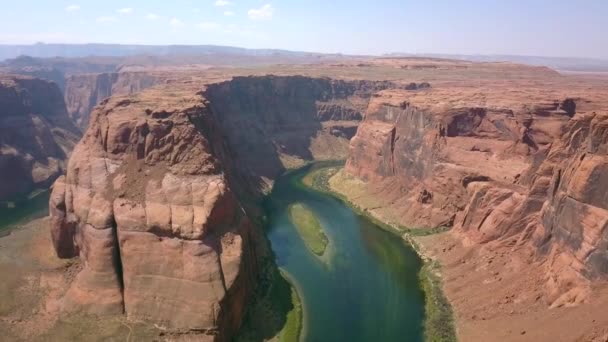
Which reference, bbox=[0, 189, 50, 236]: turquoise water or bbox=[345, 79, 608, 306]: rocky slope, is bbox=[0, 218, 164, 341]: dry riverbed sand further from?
bbox=[345, 79, 608, 306]: rocky slope

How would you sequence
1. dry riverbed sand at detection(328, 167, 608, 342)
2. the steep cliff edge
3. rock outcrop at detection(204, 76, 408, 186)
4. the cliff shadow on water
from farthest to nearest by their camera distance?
1. the steep cliff edge
2. rock outcrop at detection(204, 76, 408, 186)
3. the cliff shadow on water
4. dry riverbed sand at detection(328, 167, 608, 342)

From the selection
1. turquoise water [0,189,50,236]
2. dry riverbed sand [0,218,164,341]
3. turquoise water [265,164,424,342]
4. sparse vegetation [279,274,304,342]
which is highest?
dry riverbed sand [0,218,164,341]

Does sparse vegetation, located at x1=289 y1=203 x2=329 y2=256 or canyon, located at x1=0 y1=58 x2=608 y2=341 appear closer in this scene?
canyon, located at x1=0 y1=58 x2=608 y2=341

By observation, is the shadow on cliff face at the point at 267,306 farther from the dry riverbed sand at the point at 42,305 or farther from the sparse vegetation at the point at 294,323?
the dry riverbed sand at the point at 42,305

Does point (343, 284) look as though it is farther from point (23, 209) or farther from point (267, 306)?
point (23, 209)

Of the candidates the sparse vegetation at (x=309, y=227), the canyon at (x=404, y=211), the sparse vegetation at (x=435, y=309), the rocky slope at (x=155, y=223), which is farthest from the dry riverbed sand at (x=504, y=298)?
the rocky slope at (x=155, y=223)

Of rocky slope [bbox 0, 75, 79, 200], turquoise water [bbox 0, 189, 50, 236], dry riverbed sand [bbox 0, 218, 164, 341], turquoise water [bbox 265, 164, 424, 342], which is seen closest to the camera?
dry riverbed sand [bbox 0, 218, 164, 341]

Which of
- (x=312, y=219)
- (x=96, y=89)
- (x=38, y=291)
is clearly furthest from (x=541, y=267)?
(x=96, y=89)

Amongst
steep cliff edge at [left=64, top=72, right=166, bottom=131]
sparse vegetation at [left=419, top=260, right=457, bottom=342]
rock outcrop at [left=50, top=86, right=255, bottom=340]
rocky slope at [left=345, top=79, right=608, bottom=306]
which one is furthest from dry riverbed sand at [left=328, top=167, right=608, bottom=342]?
steep cliff edge at [left=64, top=72, right=166, bottom=131]
